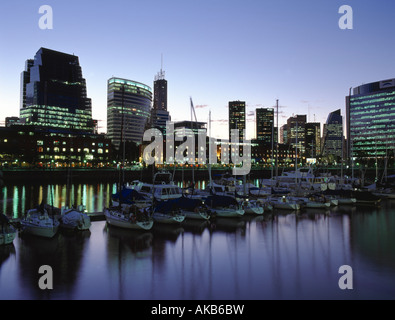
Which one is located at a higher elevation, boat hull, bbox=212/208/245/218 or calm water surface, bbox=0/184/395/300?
boat hull, bbox=212/208/245/218

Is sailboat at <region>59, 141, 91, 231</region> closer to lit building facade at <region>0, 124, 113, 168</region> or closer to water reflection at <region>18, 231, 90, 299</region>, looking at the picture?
water reflection at <region>18, 231, 90, 299</region>

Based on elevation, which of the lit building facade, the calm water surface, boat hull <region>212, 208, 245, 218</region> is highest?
the lit building facade

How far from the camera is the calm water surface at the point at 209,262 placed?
17359 millimetres

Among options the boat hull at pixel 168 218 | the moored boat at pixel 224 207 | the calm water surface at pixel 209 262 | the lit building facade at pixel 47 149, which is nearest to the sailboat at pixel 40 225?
the calm water surface at pixel 209 262

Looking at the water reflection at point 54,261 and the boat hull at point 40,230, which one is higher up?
the boat hull at point 40,230

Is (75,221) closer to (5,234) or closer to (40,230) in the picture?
(40,230)

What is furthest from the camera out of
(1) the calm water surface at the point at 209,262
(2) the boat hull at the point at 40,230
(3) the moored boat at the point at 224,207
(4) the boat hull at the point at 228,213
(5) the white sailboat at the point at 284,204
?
(5) the white sailboat at the point at 284,204

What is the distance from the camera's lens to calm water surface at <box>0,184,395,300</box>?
17359 millimetres

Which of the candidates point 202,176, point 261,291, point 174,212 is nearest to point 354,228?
point 174,212

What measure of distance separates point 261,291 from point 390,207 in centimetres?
4100

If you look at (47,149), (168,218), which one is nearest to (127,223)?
(168,218)

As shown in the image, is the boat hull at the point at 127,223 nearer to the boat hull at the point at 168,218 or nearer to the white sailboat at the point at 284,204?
the boat hull at the point at 168,218

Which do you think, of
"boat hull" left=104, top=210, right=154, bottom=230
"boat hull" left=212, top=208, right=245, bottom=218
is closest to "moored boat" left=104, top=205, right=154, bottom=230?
"boat hull" left=104, top=210, right=154, bottom=230

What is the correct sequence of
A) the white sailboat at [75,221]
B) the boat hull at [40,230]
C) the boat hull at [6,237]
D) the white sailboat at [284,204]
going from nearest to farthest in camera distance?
the boat hull at [6,237], the boat hull at [40,230], the white sailboat at [75,221], the white sailboat at [284,204]
